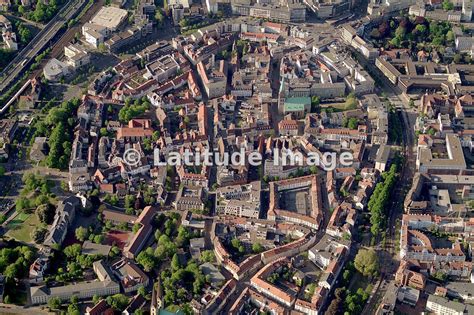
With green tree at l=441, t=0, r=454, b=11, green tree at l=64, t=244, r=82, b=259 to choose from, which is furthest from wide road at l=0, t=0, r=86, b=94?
green tree at l=441, t=0, r=454, b=11

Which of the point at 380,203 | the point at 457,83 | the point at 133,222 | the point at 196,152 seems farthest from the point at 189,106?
the point at 457,83

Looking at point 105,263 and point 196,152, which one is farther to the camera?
point 196,152

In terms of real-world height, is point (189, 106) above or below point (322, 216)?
above

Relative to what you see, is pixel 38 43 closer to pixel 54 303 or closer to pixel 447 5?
pixel 54 303

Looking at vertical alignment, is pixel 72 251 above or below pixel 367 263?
above

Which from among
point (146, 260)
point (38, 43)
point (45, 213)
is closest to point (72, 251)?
point (45, 213)

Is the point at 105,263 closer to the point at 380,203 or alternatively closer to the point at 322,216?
the point at 322,216

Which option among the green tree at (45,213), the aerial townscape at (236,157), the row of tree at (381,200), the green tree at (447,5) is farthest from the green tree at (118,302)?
the green tree at (447,5)
